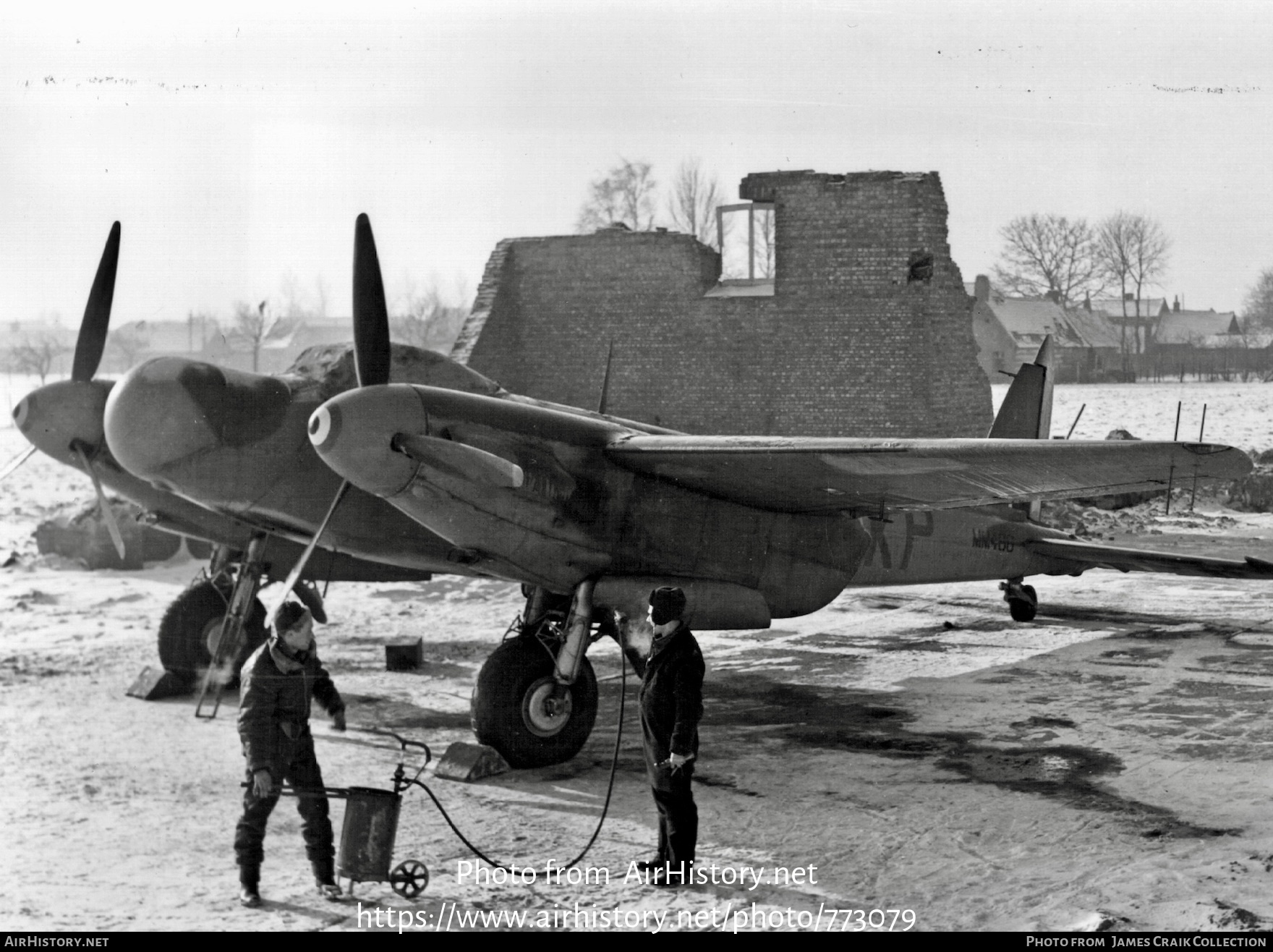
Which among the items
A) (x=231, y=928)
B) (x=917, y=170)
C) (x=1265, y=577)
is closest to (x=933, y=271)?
(x=917, y=170)

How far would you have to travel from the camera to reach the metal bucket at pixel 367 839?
549cm

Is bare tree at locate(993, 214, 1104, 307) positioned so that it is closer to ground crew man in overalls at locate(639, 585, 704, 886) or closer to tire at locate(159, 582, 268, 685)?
tire at locate(159, 582, 268, 685)

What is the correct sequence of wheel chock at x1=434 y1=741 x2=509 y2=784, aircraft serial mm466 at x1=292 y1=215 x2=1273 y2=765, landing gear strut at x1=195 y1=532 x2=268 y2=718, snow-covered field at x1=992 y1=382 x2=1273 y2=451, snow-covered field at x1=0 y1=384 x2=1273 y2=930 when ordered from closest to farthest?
snow-covered field at x1=0 y1=384 x2=1273 y2=930 → aircraft serial mm466 at x1=292 y1=215 x2=1273 y2=765 → wheel chock at x1=434 y1=741 x2=509 y2=784 → landing gear strut at x1=195 y1=532 x2=268 y2=718 → snow-covered field at x1=992 y1=382 x2=1273 y2=451

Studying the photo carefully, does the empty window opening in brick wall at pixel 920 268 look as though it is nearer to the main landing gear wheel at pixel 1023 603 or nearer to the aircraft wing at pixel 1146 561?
the main landing gear wheel at pixel 1023 603

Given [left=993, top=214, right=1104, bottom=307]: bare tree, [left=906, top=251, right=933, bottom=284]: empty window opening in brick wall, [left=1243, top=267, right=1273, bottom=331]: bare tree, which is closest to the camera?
[left=906, top=251, right=933, bottom=284]: empty window opening in brick wall

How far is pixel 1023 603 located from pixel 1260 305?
2307 cm

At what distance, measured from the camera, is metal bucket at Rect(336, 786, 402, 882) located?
5492mm

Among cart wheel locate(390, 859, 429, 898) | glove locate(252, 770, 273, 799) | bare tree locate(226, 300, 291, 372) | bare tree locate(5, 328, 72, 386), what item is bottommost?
cart wheel locate(390, 859, 429, 898)

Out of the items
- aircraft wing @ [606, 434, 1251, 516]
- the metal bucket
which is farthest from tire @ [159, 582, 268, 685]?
the metal bucket

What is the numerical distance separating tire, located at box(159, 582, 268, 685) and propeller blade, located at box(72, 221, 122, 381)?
6.29ft

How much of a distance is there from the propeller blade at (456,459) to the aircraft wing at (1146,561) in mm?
6324

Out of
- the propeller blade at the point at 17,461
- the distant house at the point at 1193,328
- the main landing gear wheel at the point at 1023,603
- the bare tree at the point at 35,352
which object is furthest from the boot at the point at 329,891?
the distant house at the point at 1193,328

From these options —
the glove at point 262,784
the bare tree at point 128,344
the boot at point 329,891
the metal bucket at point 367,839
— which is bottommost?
the boot at point 329,891

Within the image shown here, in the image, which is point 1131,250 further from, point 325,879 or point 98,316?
point 325,879
